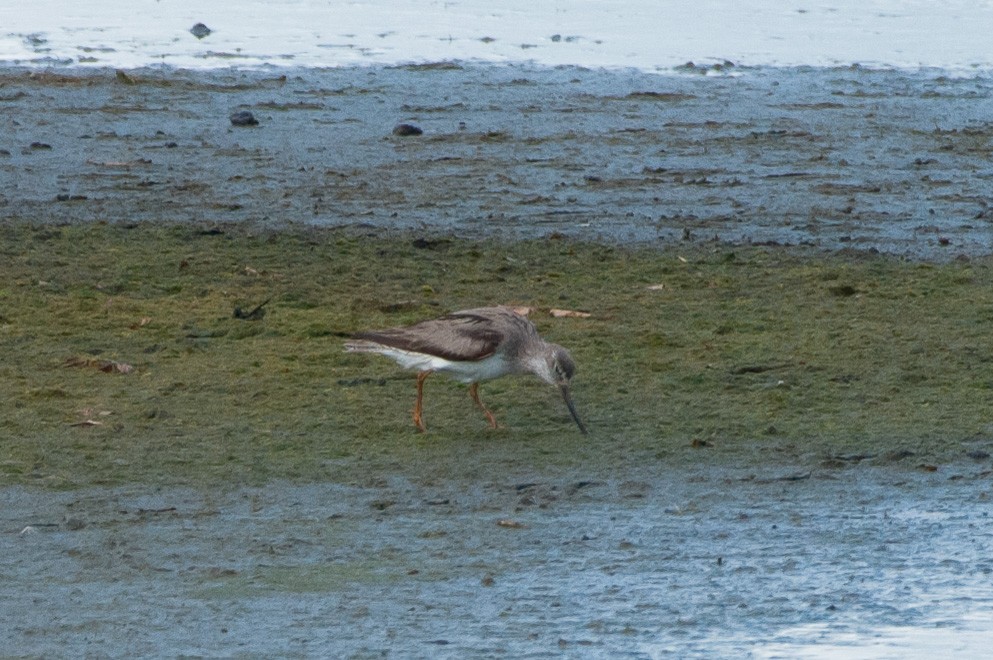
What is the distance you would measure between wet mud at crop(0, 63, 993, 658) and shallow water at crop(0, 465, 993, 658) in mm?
13

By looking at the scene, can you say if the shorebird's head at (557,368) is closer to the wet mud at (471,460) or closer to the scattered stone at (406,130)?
the wet mud at (471,460)

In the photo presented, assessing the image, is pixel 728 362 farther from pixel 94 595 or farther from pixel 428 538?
pixel 94 595

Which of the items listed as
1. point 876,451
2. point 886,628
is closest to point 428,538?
point 886,628

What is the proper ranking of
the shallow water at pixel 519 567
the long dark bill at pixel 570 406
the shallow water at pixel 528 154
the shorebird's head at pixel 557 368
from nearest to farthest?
the shallow water at pixel 519 567 < the long dark bill at pixel 570 406 < the shorebird's head at pixel 557 368 < the shallow water at pixel 528 154

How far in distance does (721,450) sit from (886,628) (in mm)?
1889

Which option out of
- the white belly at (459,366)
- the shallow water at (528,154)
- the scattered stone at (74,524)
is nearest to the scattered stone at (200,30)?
the shallow water at (528,154)

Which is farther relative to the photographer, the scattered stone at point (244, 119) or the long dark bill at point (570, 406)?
A: the scattered stone at point (244, 119)

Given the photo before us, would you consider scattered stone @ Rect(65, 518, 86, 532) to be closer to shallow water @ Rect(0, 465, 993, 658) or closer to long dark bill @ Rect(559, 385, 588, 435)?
shallow water @ Rect(0, 465, 993, 658)

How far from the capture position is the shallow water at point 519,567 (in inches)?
208

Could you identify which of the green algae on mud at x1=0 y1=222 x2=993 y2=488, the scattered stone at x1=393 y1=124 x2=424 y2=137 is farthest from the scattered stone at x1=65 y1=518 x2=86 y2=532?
the scattered stone at x1=393 y1=124 x2=424 y2=137

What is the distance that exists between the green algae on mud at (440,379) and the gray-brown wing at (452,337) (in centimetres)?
31

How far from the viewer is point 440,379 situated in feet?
28.0

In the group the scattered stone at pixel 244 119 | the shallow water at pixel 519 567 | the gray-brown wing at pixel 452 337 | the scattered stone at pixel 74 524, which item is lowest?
the scattered stone at pixel 244 119

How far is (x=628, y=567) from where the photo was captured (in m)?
5.92
